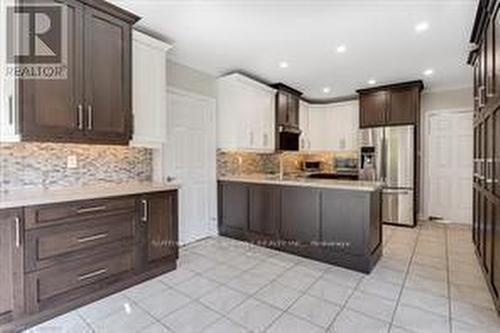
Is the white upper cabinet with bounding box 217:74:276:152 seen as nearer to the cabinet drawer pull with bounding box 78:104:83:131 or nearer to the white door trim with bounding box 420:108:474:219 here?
the cabinet drawer pull with bounding box 78:104:83:131

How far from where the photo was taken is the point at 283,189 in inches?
144

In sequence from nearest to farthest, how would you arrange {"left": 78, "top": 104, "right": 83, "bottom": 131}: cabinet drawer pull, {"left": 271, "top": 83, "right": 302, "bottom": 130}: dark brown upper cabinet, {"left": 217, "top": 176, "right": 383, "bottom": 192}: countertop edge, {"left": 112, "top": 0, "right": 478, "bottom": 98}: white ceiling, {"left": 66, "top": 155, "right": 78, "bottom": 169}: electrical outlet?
{"left": 78, "top": 104, "right": 83, "bottom": 131}: cabinet drawer pull
{"left": 112, "top": 0, "right": 478, "bottom": 98}: white ceiling
{"left": 66, "top": 155, "right": 78, "bottom": 169}: electrical outlet
{"left": 217, "top": 176, "right": 383, "bottom": 192}: countertop edge
{"left": 271, "top": 83, "right": 302, "bottom": 130}: dark brown upper cabinet

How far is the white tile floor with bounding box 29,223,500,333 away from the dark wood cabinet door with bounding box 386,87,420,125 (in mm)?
2437

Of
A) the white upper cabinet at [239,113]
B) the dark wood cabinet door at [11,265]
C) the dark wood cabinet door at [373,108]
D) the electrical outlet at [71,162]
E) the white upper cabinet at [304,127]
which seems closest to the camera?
the dark wood cabinet door at [11,265]

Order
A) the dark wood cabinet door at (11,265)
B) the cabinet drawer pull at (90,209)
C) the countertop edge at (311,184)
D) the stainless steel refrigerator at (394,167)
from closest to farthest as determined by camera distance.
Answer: the dark wood cabinet door at (11,265), the cabinet drawer pull at (90,209), the countertop edge at (311,184), the stainless steel refrigerator at (394,167)

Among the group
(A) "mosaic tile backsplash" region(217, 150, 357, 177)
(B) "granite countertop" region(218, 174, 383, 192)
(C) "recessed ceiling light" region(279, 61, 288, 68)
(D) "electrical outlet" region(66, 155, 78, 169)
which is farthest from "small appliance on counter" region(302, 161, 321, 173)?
(D) "electrical outlet" region(66, 155, 78, 169)

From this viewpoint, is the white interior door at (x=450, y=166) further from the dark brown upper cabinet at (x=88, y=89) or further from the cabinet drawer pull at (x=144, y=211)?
the dark brown upper cabinet at (x=88, y=89)

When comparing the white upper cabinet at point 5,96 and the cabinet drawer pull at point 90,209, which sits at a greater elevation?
the white upper cabinet at point 5,96

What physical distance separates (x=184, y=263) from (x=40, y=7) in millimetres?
2713

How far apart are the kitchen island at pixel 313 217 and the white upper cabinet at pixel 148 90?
161 cm

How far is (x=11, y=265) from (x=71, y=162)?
3.43ft

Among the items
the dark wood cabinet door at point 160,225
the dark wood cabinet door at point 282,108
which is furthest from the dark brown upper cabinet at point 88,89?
the dark wood cabinet door at point 282,108

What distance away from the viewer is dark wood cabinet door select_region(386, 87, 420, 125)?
192 inches

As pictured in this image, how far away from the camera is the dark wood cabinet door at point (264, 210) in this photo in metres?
3.73
